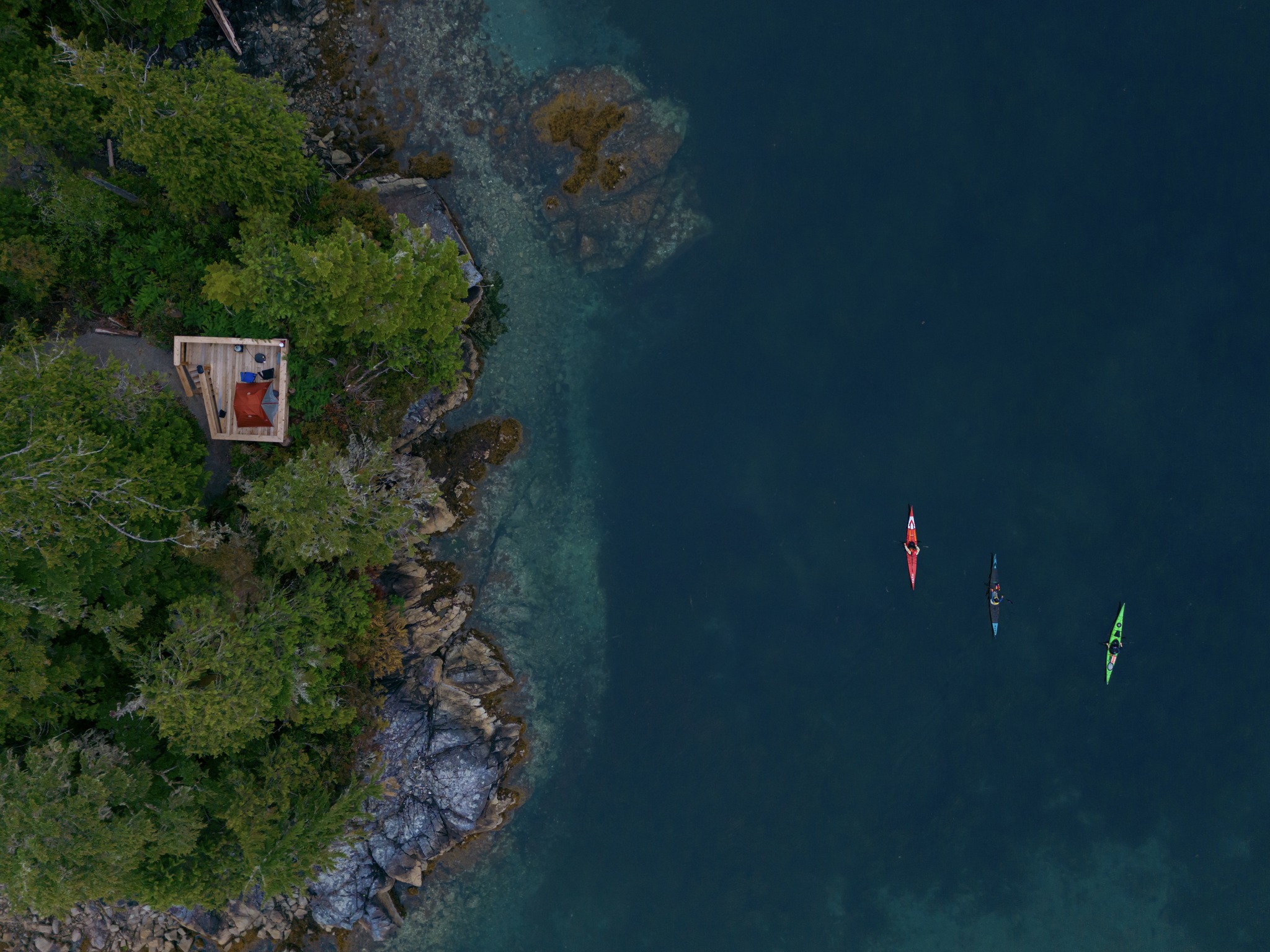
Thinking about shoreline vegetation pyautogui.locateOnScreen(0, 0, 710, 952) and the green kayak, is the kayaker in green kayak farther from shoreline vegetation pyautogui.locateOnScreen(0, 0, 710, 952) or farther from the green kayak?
shoreline vegetation pyautogui.locateOnScreen(0, 0, 710, 952)

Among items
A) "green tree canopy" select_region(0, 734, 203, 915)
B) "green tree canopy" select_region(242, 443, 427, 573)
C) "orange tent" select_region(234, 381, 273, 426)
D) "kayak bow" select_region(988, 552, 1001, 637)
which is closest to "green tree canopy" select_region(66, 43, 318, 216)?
"orange tent" select_region(234, 381, 273, 426)

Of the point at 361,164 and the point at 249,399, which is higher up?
the point at 361,164

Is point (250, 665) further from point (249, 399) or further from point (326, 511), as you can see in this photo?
point (249, 399)

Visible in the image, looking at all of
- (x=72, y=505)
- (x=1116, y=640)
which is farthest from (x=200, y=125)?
(x=1116, y=640)

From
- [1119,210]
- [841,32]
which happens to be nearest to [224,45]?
[841,32]

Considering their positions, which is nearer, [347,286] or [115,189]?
[347,286]
